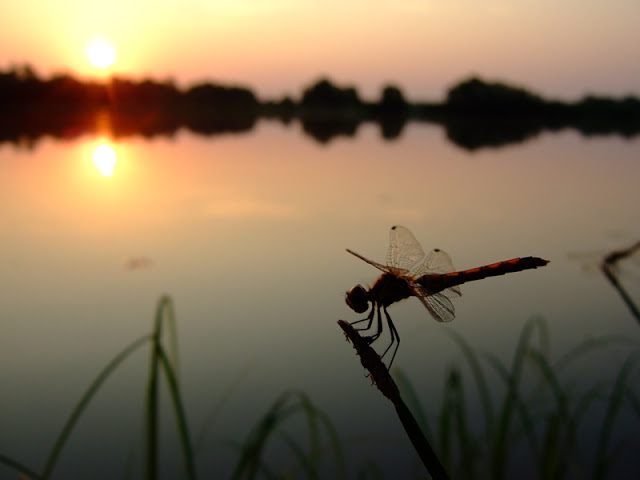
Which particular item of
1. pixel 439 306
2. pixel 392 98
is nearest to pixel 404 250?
pixel 439 306

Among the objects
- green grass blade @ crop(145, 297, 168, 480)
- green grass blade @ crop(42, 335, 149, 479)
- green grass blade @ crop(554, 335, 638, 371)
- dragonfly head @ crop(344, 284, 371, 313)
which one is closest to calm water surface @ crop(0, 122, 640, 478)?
dragonfly head @ crop(344, 284, 371, 313)

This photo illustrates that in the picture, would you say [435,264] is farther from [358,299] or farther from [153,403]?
[153,403]

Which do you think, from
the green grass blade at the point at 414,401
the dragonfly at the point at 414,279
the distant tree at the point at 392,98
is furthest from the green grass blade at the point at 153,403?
the distant tree at the point at 392,98

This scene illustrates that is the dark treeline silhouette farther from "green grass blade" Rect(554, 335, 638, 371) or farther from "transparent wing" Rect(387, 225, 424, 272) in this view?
"transparent wing" Rect(387, 225, 424, 272)

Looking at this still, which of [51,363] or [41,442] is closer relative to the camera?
[41,442]

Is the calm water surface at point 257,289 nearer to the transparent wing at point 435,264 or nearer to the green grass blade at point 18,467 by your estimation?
the transparent wing at point 435,264

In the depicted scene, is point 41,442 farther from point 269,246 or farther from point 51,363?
point 269,246

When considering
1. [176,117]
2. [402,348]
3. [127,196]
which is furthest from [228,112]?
[402,348]

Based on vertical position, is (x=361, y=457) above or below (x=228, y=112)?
below
